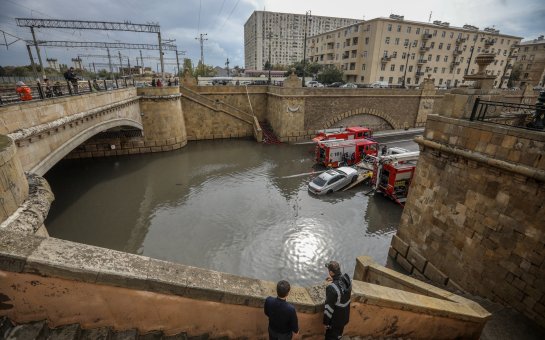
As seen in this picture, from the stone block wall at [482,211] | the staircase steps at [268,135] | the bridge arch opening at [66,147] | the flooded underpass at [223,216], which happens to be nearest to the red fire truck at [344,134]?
the flooded underpass at [223,216]

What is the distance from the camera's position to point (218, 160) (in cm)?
2092

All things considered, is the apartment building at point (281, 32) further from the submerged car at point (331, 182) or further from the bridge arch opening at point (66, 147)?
the submerged car at point (331, 182)

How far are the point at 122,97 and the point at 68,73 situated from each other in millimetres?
3570

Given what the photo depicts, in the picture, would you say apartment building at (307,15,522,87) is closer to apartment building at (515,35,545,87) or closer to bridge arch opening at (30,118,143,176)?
apartment building at (515,35,545,87)

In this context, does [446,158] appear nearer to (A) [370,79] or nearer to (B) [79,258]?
(B) [79,258]

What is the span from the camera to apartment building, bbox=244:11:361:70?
10325 cm

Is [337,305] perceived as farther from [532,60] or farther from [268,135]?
[532,60]

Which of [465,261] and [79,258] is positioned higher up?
[79,258]

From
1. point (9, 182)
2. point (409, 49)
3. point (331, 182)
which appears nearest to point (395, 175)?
point (331, 182)

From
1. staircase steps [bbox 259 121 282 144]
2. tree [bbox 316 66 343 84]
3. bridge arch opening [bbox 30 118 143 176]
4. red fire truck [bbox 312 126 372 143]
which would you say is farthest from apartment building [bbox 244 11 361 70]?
bridge arch opening [bbox 30 118 143 176]

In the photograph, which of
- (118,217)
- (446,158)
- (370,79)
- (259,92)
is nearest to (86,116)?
(118,217)

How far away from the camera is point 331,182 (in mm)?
15031

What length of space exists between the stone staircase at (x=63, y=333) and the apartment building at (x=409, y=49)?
5094cm

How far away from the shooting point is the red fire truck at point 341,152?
18.7 metres
